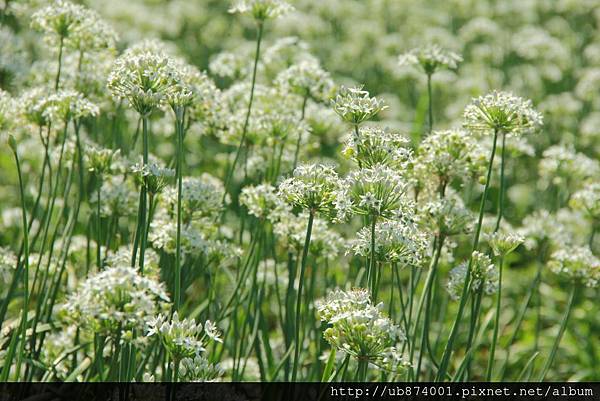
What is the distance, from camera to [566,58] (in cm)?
859

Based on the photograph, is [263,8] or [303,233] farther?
[263,8]

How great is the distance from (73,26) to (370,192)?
89.3 inches

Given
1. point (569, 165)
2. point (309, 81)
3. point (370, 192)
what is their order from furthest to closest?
1. point (569, 165)
2. point (309, 81)
3. point (370, 192)

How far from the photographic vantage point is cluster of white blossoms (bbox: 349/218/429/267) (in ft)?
10.1

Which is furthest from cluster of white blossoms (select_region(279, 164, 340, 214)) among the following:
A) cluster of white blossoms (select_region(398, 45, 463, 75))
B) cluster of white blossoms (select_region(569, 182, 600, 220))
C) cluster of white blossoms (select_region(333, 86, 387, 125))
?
cluster of white blossoms (select_region(569, 182, 600, 220))

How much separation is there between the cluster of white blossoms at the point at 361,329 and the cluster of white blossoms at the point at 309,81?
2.09 m

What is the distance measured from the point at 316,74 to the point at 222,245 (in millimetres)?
1347

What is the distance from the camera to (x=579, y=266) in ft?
13.6

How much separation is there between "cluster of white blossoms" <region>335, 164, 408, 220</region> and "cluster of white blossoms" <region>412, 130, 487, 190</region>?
2.47ft

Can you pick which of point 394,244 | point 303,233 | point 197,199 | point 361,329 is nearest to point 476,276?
point 394,244

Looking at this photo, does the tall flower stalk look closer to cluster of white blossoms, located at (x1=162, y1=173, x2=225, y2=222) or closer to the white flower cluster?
the white flower cluster

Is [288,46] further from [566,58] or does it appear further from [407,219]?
[566,58]

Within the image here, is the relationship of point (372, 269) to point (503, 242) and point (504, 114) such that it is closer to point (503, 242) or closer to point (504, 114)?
point (503, 242)

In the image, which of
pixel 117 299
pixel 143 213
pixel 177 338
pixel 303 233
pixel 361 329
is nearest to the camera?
pixel 117 299
